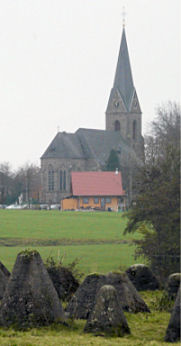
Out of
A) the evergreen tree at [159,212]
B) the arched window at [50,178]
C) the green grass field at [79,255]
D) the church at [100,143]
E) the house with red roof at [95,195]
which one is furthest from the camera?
the church at [100,143]

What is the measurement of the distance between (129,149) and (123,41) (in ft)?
65.6

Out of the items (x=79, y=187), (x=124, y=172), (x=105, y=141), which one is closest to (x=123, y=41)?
(x=105, y=141)

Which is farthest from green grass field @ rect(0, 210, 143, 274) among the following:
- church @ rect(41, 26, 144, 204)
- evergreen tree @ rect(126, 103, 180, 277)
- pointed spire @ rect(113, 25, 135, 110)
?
pointed spire @ rect(113, 25, 135, 110)

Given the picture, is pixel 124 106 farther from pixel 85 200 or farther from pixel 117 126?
pixel 85 200

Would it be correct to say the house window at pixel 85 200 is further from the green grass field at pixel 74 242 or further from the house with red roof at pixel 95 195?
the green grass field at pixel 74 242

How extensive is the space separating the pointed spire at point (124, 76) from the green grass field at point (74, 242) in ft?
291

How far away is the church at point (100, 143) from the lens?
443 ft

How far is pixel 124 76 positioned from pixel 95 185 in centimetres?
4620

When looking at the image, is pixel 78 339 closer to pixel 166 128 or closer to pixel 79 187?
pixel 166 128

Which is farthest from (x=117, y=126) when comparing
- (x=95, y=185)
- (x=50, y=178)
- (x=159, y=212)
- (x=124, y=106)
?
(x=159, y=212)

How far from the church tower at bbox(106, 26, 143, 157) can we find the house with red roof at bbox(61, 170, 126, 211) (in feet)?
132

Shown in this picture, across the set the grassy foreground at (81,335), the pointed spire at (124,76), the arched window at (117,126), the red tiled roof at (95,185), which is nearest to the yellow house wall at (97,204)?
the red tiled roof at (95,185)

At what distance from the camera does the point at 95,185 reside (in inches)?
4035

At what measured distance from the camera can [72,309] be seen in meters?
15.2
